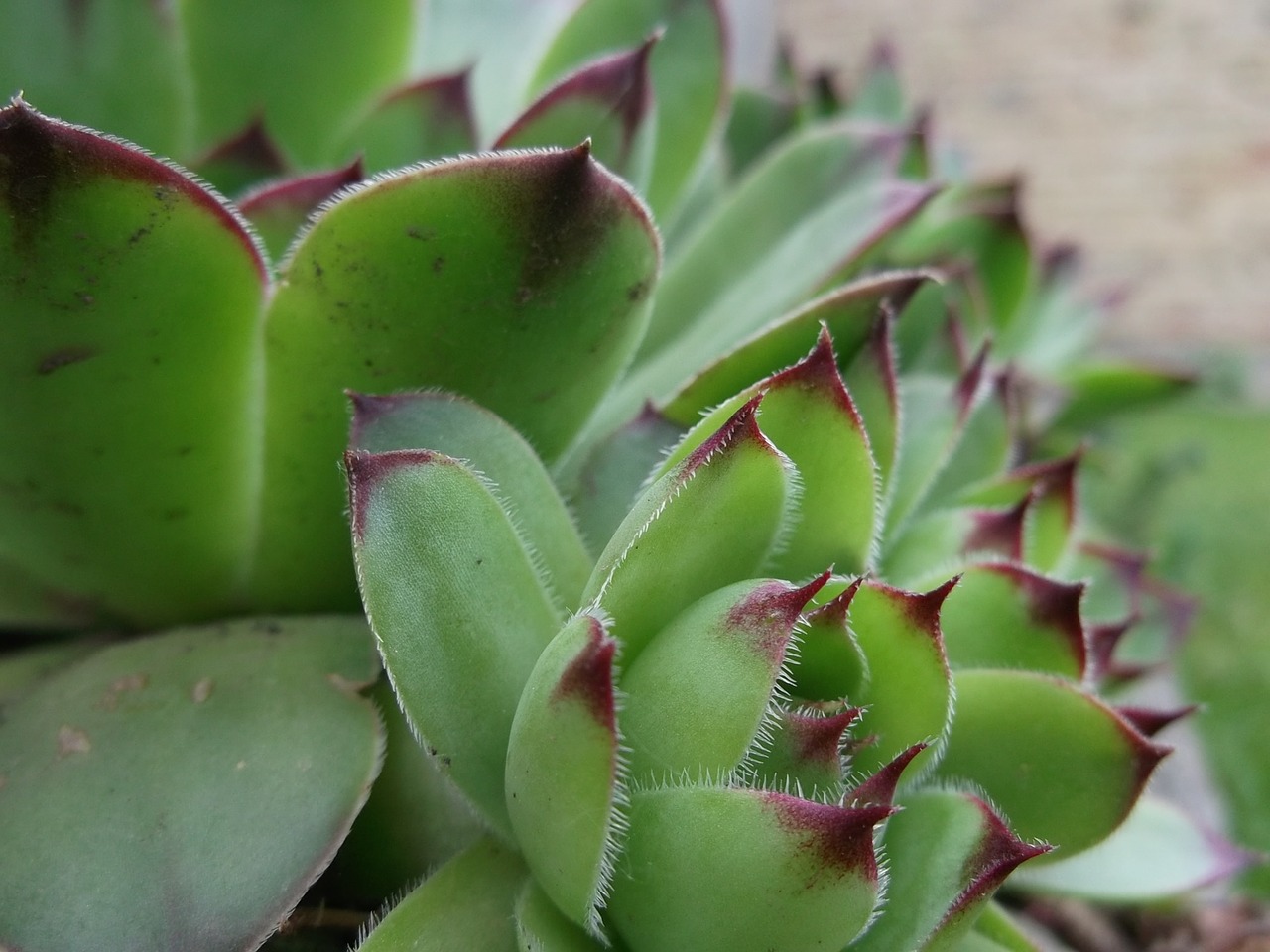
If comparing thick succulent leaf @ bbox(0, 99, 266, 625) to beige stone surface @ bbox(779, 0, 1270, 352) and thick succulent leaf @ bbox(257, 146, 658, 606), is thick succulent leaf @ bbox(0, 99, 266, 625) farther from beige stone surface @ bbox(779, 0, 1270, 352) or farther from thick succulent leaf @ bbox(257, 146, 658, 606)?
beige stone surface @ bbox(779, 0, 1270, 352)

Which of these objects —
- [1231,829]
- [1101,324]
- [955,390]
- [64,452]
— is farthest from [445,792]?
[1231,829]

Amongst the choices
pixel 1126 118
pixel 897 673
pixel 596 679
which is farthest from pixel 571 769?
pixel 1126 118

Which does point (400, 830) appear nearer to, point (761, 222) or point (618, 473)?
point (618, 473)

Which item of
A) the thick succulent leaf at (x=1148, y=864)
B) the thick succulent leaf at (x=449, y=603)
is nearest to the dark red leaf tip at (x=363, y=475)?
the thick succulent leaf at (x=449, y=603)

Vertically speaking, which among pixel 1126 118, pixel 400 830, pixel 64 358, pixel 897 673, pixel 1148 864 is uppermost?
pixel 64 358

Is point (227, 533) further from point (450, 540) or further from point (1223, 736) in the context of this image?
point (1223, 736)
